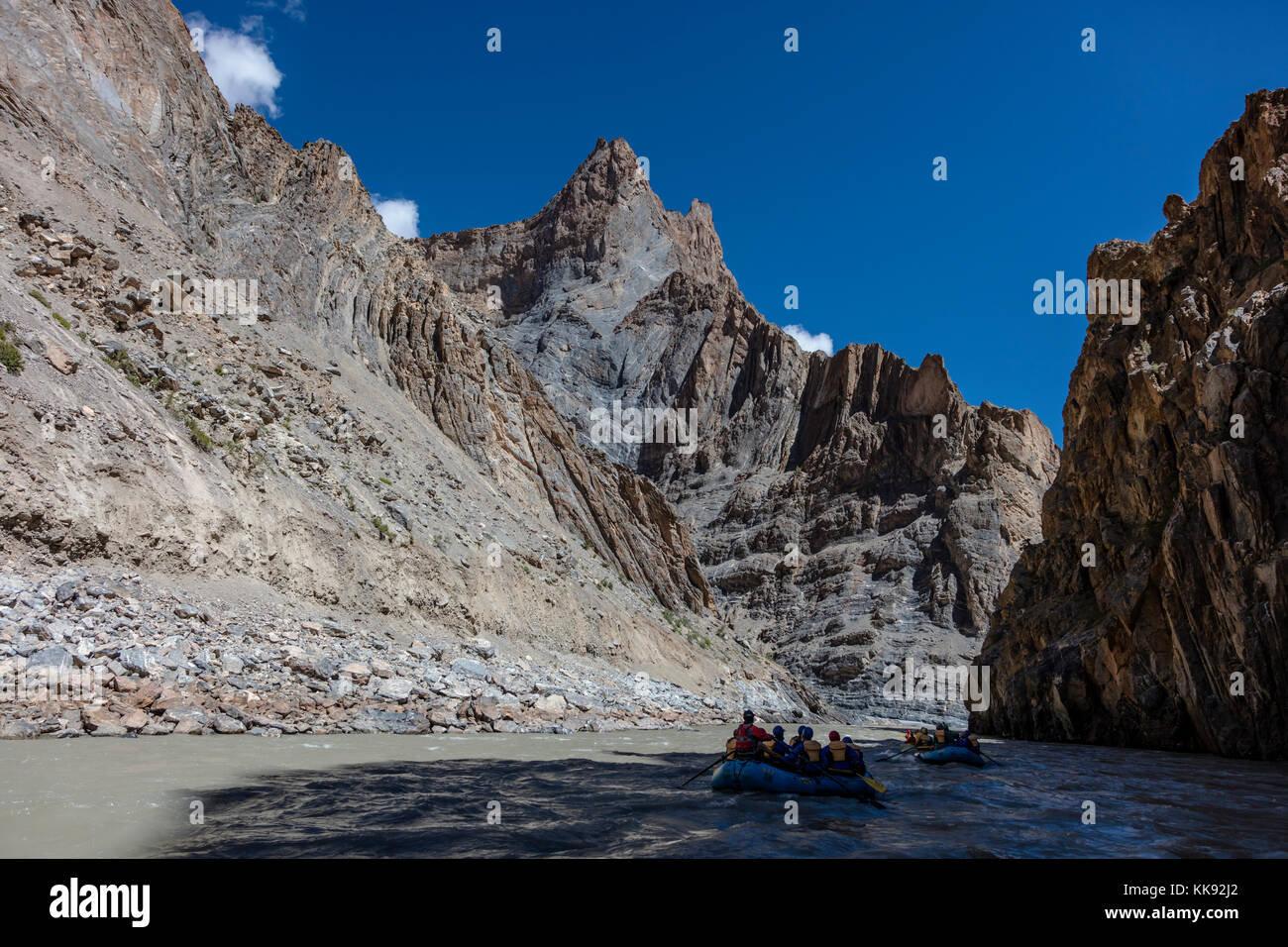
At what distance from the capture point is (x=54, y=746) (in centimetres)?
1301

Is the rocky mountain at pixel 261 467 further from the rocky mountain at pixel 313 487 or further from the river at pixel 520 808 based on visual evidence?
the river at pixel 520 808

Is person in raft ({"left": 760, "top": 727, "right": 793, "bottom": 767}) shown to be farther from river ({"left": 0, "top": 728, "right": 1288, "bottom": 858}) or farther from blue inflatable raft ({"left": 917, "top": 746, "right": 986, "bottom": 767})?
blue inflatable raft ({"left": 917, "top": 746, "right": 986, "bottom": 767})

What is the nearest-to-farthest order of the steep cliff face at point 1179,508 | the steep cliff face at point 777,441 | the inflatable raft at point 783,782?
1. the inflatable raft at point 783,782
2. the steep cliff face at point 1179,508
3. the steep cliff face at point 777,441

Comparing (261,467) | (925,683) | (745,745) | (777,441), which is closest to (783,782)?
(745,745)

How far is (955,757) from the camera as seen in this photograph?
2067cm

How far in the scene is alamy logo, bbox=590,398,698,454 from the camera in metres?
103

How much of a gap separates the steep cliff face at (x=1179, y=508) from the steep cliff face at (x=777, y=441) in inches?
1262

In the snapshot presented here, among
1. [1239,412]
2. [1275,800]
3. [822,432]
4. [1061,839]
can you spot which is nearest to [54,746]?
[1061,839]

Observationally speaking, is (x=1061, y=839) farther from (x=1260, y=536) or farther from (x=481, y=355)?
(x=481, y=355)

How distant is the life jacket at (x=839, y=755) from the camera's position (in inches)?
558

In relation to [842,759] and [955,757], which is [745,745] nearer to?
[842,759]

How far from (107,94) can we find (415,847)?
135ft

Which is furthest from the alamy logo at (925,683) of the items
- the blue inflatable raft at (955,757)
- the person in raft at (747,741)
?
the person in raft at (747,741)

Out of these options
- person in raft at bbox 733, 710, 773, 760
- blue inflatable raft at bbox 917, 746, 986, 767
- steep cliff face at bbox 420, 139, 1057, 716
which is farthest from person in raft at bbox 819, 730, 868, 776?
steep cliff face at bbox 420, 139, 1057, 716
